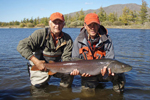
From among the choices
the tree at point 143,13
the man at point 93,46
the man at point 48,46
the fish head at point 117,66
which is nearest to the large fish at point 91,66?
the fish head at point 117,66

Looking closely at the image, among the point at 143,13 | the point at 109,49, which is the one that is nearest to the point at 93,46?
the point at 109,49

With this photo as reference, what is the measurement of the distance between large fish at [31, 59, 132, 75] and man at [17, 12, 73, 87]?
527 mm

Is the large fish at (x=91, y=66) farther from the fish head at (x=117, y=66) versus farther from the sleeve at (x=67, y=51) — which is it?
the sleeve at (x=67, y=51)

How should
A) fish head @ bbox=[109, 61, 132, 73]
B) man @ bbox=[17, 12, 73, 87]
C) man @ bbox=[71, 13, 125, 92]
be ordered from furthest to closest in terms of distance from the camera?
man @ bbox=[17, 12, 73, 87], man @ bbox=[71, 13, 125, 92], fish head @ bbox=[109, 61, 132, 73]

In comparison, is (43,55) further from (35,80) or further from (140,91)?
(140,91)

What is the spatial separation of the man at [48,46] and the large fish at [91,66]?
527 millimetres

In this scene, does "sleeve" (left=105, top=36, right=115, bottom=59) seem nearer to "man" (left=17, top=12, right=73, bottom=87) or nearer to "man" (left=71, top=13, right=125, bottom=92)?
"man" (left=71, top=13, right=125, bottom=92)

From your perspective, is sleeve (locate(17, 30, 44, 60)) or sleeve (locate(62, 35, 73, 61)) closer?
sleeve (locate(17, 30, 44, 60))

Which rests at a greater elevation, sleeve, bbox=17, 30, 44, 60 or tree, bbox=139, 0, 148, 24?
tree, bbox=139, 0, 148, 24

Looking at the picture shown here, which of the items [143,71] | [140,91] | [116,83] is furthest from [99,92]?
[143,71]

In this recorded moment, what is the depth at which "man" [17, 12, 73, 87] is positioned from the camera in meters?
3.81

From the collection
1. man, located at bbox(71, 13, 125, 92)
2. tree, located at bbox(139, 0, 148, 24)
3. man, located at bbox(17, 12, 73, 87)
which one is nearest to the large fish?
man, located at bbox(71, 13, 125, 92)

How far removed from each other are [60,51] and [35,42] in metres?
0.77

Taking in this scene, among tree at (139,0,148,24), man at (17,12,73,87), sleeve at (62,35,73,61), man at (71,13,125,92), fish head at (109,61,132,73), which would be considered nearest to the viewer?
fish head at (109,61,132,73)
